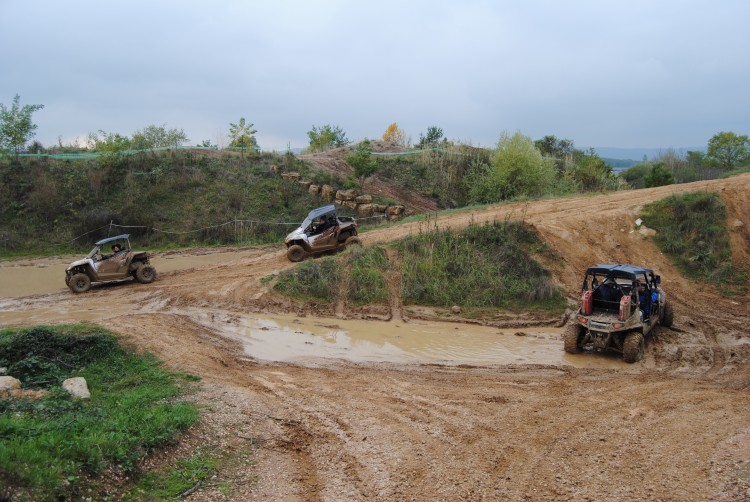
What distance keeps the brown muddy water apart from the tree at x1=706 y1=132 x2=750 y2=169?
35858mm

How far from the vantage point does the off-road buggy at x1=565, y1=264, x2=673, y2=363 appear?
11344 millimetres

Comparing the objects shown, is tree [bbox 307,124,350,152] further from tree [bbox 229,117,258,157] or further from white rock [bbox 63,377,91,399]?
white rock [bbox 63,377,91,399]

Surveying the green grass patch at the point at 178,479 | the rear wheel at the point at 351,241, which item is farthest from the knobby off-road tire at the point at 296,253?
the green grass patch at the point at 178,479

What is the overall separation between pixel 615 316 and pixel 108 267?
14.2 m

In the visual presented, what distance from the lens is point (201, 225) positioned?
25.8 metres

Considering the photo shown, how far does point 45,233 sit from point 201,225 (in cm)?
657

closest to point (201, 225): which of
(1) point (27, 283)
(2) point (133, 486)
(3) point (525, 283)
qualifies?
(1) point (27, 283)

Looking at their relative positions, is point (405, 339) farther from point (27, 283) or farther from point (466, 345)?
point (27, 283)

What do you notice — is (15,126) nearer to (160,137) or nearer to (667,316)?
(160,137)

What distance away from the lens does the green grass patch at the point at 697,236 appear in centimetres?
1742

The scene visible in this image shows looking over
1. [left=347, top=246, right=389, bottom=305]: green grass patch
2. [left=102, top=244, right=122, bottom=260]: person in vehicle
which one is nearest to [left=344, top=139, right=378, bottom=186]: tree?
[left=347, top=246, right=389, bottom=305]: green grass patch

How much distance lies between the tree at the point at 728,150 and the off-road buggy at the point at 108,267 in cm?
4090

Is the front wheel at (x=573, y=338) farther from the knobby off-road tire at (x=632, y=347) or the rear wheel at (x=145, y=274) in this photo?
the rear wheel at (x=145, y=274)

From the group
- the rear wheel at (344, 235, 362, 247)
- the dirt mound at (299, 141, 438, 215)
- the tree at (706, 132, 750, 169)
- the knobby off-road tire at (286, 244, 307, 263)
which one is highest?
the tree at (706, 132, 750, 169)
